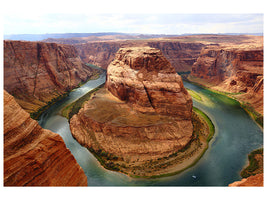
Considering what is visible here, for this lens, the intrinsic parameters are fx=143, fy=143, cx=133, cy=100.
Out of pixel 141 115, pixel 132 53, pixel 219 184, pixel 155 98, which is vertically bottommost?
pixel 219 184

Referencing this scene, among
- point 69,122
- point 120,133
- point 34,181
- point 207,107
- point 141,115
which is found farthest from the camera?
point 207,107

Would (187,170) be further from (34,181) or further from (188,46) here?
(188,46)

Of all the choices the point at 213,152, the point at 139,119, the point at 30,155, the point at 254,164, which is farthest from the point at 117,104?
the point at 254,164

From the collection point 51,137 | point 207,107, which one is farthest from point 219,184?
point 207,107

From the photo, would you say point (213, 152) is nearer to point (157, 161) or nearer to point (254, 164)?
point (254, 164)

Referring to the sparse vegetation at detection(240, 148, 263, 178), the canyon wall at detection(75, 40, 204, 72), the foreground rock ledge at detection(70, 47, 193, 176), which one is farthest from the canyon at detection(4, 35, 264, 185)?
the canyon wall at detection(75, 40, 204, 72)

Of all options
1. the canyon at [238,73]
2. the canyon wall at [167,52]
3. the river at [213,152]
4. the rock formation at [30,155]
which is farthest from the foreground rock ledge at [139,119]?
the canyon wall at [167,52]
